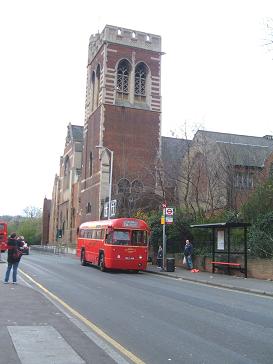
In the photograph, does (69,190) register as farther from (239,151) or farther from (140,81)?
(239,151)

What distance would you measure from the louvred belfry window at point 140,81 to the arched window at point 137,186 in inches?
442

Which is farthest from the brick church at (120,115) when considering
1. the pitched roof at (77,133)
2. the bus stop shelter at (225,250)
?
the bus stop shelter at (225,250)

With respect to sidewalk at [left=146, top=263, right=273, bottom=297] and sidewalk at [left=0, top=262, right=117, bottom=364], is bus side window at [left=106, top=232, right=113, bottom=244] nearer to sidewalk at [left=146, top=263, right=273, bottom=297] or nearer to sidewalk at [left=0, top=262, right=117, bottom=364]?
sidewalk at [left=146, top=263, right=273, bottom=297]

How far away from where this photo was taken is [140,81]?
58281 millimetres

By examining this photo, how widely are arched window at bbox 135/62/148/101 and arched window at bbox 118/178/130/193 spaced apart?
1116cm

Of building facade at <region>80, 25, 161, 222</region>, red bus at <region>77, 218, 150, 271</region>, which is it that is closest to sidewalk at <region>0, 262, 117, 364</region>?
red bus at <region>77, 218, 150, 271</region>

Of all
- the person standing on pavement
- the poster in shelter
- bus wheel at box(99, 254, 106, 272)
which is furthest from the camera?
the person standing on pavement

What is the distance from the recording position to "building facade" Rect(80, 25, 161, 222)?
54.1m

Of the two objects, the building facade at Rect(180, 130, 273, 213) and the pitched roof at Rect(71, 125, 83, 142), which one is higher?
the pitched roof at Rect(71, 125, 83, 142)

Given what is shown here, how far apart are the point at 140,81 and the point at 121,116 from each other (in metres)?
5.71

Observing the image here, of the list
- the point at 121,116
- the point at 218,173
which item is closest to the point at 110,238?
the point at 218,173

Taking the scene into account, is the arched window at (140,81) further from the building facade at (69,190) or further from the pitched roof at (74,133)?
the pitched roof at (74,133)

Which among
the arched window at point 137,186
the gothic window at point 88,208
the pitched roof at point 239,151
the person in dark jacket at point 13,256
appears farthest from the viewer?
the gothic window at point 88,208

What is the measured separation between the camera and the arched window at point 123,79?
5705 cm
